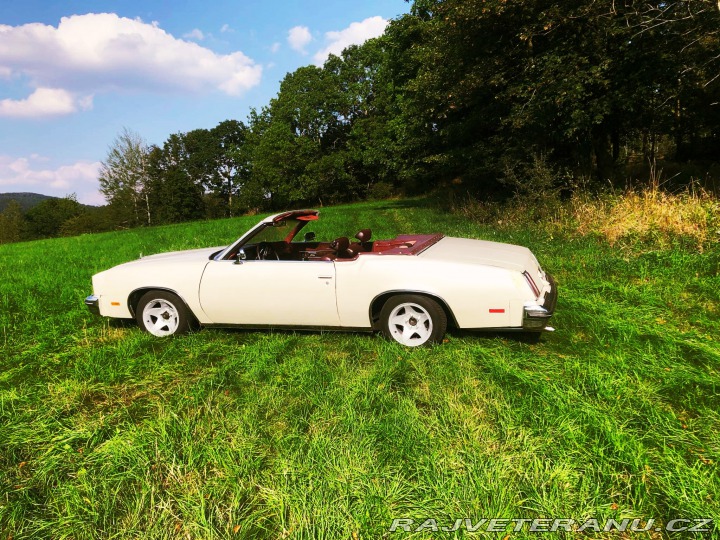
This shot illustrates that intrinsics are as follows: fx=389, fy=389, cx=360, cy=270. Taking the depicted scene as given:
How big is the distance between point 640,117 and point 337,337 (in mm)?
15384

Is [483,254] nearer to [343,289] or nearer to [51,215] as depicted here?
[343,289]

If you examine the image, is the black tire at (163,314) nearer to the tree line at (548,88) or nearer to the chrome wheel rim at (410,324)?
the chrome wheel rim at (410,324)

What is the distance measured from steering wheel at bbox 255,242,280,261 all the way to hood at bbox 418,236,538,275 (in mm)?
1719

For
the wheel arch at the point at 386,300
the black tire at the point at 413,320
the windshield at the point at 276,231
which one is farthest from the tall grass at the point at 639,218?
the windshield at the point at 276,231

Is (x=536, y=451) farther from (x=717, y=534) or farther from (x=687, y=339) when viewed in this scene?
(x=687, y=339)

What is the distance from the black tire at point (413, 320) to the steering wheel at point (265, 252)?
1.51m

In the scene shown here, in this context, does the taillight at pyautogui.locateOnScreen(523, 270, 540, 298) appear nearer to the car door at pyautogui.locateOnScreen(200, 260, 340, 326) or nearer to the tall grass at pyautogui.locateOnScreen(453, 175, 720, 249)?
the car door at pyautogui.locateOnScreen(200, 260, 340, 326)

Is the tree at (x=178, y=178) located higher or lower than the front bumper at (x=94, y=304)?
higher

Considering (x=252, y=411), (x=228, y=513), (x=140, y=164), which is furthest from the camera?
(x=140, y=164)

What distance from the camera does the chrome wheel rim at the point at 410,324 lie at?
3.58 m

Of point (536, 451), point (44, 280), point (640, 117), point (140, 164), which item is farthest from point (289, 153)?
point (536, 451)

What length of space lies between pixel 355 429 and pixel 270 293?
6.02ft

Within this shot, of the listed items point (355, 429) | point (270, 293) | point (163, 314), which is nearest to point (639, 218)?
point (270, 293)

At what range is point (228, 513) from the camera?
184 cm
